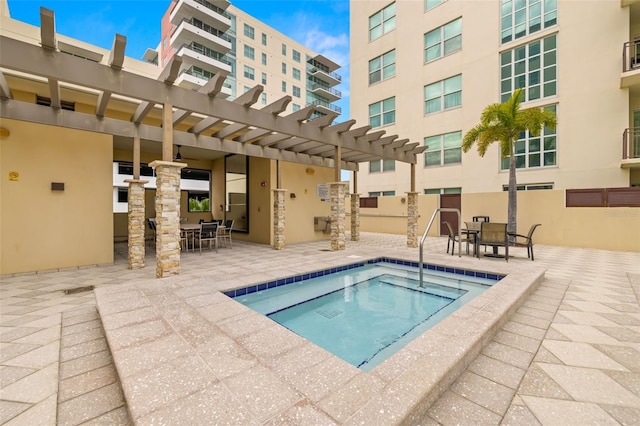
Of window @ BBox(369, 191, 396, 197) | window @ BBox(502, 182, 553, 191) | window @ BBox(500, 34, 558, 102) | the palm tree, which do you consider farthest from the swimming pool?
window @ BBox(500, 34, 558, 102)

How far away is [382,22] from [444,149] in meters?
9.15

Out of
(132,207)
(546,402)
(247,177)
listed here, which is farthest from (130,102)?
(546,402)

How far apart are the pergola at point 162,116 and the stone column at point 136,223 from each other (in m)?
0.02

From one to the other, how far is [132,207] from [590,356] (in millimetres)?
7860

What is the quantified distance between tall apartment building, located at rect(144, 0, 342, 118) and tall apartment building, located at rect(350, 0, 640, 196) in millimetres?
6525

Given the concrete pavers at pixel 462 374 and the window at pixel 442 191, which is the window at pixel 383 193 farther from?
the concrete pavers at pixel 462 374

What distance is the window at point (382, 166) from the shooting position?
16.2 m

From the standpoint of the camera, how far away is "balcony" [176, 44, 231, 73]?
2333 cm

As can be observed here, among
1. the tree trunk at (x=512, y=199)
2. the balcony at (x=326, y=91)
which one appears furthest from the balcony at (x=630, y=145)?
the balcony at (x=326, y=91)

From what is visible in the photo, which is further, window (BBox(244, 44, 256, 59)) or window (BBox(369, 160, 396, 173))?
window (BBox(244, 44, 256, 59))

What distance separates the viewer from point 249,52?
28438mm

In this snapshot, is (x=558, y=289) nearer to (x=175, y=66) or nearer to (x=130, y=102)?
(x=175, y=66)

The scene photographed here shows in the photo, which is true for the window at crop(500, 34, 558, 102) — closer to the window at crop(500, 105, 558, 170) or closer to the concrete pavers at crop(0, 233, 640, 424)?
the window at crop(500, 105, 558, 170)

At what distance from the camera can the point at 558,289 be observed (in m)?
4.46
